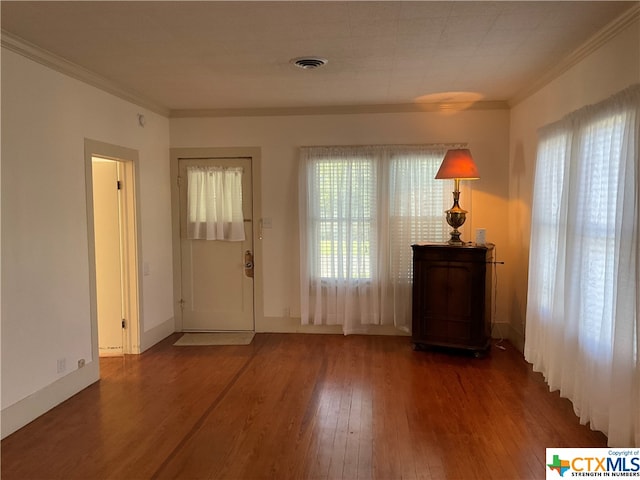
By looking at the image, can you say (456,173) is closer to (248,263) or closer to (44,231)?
(248,263)

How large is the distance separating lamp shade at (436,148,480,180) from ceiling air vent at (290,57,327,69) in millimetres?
1605

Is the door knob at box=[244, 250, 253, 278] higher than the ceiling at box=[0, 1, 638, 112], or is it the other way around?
the ceiling at box=[0, 1, 638, 112]

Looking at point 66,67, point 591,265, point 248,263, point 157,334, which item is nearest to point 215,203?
point 248,263

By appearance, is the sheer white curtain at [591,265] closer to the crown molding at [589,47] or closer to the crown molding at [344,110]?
the crown molding at [589,47]

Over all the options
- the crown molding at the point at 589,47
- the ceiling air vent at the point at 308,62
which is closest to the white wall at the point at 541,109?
the crown molding at the point at 589,47

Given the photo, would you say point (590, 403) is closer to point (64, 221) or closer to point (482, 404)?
point (482, 404)

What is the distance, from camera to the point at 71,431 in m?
2.90

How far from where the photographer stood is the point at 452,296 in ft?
14.0

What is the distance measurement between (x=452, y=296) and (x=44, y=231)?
11.3 ft

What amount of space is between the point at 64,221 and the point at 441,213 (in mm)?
3510

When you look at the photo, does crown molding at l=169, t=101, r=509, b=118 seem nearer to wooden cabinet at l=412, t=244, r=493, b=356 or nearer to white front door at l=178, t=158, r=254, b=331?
white front door at l=178, t=158, r=254, b=331

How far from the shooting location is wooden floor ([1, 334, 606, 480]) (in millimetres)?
2488

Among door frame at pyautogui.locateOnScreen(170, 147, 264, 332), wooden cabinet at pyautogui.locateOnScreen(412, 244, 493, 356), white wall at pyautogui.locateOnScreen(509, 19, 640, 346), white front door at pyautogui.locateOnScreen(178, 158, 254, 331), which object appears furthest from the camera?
white front door at pyautogui.locateOnScreen(178, 158, 254, 331)

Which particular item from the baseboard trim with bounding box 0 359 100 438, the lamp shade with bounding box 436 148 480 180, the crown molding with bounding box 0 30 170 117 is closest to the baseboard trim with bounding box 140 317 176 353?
the baseboard trim with bounding box 0 359 100 438
